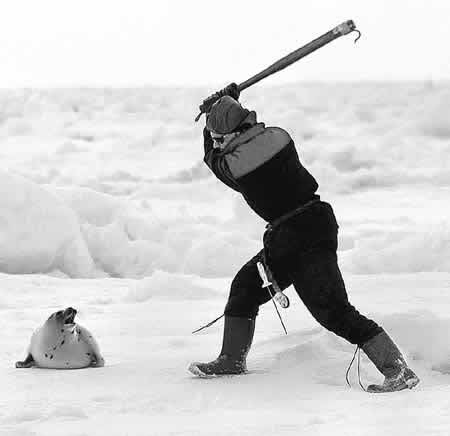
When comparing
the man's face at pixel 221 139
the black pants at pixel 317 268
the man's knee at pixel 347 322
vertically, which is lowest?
the man's knee at pixel 347 322

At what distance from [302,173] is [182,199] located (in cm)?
1096

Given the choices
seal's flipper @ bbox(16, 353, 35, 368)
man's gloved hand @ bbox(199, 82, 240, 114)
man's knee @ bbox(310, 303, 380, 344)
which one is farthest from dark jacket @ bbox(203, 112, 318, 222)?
seal's flipper @ bbox(16, 353, 35, 368)

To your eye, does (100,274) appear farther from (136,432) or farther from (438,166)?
(438,166)

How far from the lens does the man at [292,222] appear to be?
2898mm

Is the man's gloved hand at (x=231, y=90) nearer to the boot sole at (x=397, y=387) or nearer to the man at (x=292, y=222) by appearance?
the man at (x=292, y=222)

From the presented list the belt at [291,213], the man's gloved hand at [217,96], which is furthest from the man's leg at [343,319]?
the man's gloved hand at [217,96]

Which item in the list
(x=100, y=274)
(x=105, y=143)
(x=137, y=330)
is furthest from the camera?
(x=105, y=143)

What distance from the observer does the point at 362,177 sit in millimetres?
15945

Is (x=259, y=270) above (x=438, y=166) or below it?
above

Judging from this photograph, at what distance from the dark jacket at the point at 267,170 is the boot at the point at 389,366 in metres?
0.52

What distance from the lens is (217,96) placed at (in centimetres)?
313

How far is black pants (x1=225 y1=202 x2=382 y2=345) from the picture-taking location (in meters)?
2.90

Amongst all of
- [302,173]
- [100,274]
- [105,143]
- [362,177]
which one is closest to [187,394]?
[302,173]

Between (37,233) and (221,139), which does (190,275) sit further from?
(221,139)
